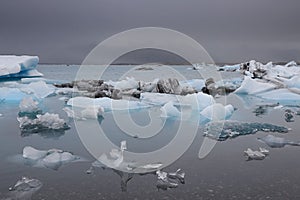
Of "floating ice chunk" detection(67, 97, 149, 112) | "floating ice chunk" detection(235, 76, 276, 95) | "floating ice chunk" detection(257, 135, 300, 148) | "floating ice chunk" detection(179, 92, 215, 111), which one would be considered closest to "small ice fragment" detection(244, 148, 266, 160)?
"floating ice chunk" detection(257, 135, 300, 148)

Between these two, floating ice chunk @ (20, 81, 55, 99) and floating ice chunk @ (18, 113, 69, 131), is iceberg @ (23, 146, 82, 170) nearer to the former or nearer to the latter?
floating ice chunk @ (18, 113, 69, 131)

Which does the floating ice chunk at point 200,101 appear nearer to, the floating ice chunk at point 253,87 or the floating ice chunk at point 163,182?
the floating ice chunk at point 163,182

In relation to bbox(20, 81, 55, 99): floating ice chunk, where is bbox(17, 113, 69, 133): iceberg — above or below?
above

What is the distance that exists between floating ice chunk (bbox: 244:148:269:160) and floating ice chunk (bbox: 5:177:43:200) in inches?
74.0

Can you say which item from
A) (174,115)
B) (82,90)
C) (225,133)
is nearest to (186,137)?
(225,133)

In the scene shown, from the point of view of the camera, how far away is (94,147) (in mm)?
3275

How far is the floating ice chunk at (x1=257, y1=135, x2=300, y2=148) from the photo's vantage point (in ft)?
11.3

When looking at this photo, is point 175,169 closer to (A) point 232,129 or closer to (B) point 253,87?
(A) point 232,129

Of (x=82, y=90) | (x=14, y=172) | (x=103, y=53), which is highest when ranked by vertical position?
(x=103, y=53)


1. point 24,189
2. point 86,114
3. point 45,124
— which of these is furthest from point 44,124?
point 24,189

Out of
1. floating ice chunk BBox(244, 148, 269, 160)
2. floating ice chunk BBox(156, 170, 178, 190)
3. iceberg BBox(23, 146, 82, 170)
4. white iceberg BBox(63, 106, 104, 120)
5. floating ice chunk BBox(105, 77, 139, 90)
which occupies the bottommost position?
floating ice chunk BBox(105, 77, 139, 90)

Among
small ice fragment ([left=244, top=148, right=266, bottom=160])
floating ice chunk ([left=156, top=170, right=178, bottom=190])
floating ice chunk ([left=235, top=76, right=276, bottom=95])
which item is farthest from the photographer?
floating ice chunk ([left=235, top=76, right=276, bottom=95])

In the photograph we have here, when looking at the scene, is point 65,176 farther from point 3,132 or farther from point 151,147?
point 3,132

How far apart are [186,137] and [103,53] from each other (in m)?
2.34
